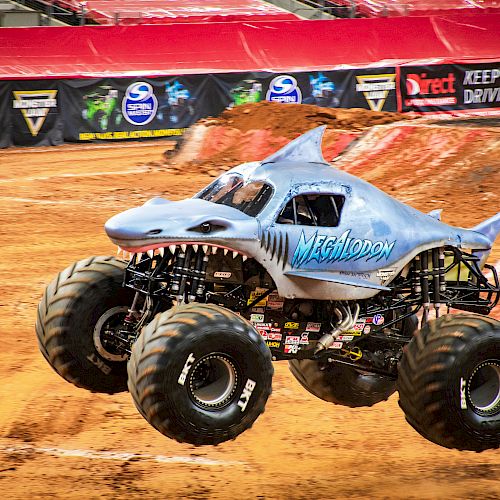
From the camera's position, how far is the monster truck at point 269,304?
755 cm

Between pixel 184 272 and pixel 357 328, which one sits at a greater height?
pixel 184 272

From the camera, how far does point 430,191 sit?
2077cm

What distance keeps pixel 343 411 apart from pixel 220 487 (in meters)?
2.39

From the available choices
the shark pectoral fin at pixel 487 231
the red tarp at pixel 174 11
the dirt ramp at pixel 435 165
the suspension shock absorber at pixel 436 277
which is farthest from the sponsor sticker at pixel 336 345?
the red tarp at pixel 174 11

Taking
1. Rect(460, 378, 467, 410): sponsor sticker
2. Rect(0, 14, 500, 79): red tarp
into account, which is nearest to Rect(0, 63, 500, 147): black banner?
Rect(0, 14, 500, 79): red tarp

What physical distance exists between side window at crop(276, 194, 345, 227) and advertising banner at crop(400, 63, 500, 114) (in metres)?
24.1

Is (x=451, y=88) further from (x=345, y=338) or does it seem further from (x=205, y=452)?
(x=205, y=452)

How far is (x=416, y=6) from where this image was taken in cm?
4219

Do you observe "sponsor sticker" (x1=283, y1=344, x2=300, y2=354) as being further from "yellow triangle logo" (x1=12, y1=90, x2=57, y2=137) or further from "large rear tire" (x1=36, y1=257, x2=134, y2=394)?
"yellow triangle logo" (x1=12, y1=90, x2=57, y2=137)

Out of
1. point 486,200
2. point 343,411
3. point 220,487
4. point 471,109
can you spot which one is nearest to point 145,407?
point 220,487

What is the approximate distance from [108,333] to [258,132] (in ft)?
53.9

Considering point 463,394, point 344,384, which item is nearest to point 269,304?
point 344,384

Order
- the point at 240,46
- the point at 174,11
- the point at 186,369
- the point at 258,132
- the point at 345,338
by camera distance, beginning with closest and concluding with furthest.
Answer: the point at 186,369, the point at 345,338, the point at 258,132, the point at 240,46, the point at 174,11

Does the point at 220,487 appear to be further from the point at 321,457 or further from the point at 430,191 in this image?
the point at 430,191
